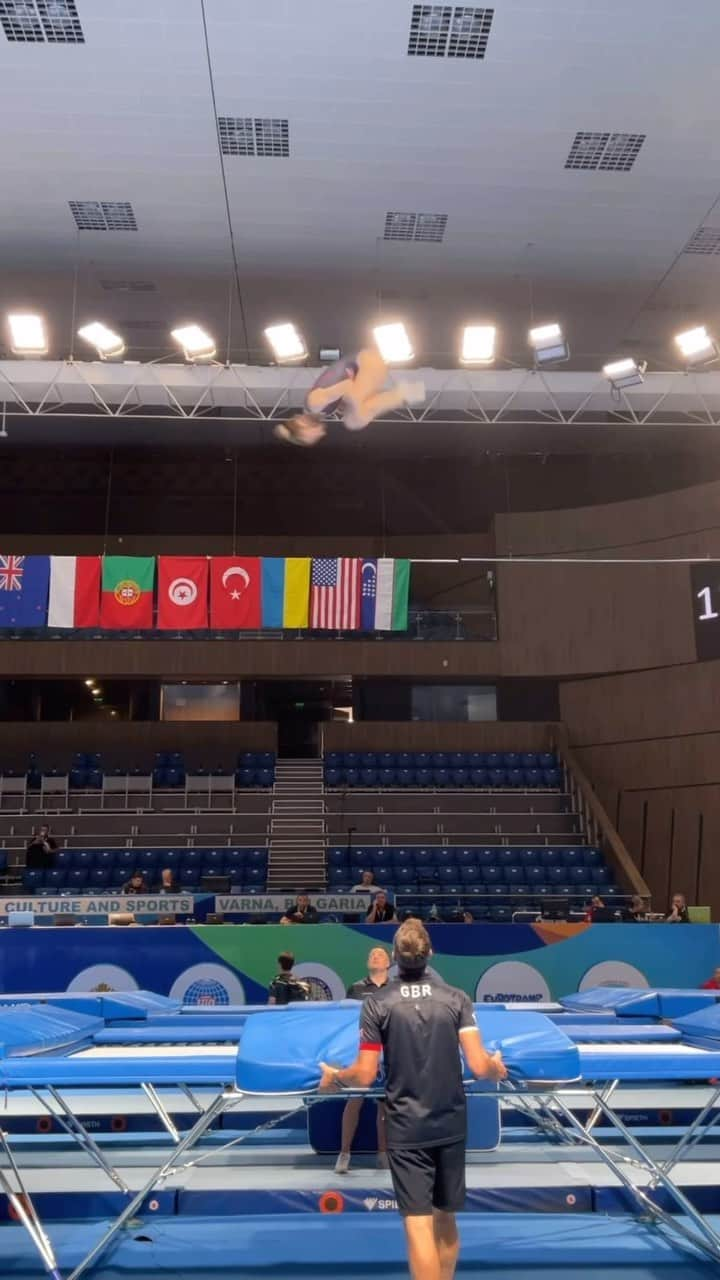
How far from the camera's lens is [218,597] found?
16.2 metres

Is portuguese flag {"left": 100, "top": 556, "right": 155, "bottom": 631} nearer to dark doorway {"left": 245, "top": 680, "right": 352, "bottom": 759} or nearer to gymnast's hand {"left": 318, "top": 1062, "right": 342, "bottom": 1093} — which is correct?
dark doorway {"left": 245, "top": 680, "right": 352, "bottom": 759}

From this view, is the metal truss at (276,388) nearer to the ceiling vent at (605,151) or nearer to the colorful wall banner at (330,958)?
the ceiling vent at (605,151)

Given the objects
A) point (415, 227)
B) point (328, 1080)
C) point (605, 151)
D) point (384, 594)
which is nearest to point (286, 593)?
point (384, 594)

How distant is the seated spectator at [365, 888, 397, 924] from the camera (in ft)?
42.0

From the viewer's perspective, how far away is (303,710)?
996 inches

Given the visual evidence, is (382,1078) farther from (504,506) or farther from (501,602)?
(504,506)

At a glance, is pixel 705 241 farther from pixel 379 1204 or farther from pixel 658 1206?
pixel 379 1204

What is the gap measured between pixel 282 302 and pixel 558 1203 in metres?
12.8

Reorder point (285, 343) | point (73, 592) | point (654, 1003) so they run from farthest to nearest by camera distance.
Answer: point (73, 592), point (285, 343), point (654, 1003)

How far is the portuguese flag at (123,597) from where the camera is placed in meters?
16.0

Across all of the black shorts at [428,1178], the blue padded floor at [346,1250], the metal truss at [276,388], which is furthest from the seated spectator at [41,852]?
the black shorts at [428,1178]

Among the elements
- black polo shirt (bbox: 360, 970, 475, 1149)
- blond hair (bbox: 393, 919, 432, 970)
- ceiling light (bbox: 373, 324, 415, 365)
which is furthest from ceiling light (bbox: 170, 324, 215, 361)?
black polo shirt (bbox: 360, 970, 475, 1149)

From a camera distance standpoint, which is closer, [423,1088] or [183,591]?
[423,1088]

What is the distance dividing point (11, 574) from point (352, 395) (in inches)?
248
